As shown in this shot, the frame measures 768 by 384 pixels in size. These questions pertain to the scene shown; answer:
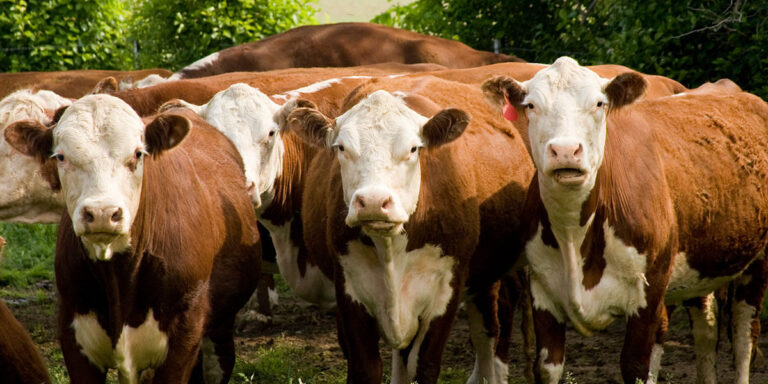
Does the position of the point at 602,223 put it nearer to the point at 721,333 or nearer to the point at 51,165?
the point at 721,333

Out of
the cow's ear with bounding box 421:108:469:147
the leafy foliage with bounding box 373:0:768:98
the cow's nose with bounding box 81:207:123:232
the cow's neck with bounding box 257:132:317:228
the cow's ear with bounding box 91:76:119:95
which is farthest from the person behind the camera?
the leafy foliage with bounding box 373:0:768:98

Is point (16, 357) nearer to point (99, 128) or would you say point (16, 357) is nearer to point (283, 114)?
point (99, 128)

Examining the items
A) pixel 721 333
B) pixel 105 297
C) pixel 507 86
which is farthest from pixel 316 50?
pixel 105 297

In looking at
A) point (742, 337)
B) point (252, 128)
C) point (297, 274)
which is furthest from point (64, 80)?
point (742, 337)

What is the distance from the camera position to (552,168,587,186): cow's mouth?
544 centimetres

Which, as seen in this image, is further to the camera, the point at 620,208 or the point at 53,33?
the point at 53,33

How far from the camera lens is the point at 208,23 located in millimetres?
13047

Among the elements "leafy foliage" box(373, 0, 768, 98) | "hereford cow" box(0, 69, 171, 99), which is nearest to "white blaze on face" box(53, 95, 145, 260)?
"leafy foliage" box(373, 0, 768, 98)

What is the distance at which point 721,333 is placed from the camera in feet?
27.8

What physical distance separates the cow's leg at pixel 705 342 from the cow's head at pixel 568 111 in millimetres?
2001

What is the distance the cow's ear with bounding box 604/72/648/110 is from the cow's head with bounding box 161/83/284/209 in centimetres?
241

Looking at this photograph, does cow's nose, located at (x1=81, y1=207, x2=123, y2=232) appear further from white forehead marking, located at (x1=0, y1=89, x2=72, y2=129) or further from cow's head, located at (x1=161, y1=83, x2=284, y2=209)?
white forehead marking, located at (x1=0, y1=89, x2=72, y2=129)

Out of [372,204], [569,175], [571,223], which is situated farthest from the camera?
[571,223]

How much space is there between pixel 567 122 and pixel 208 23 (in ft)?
27.2
